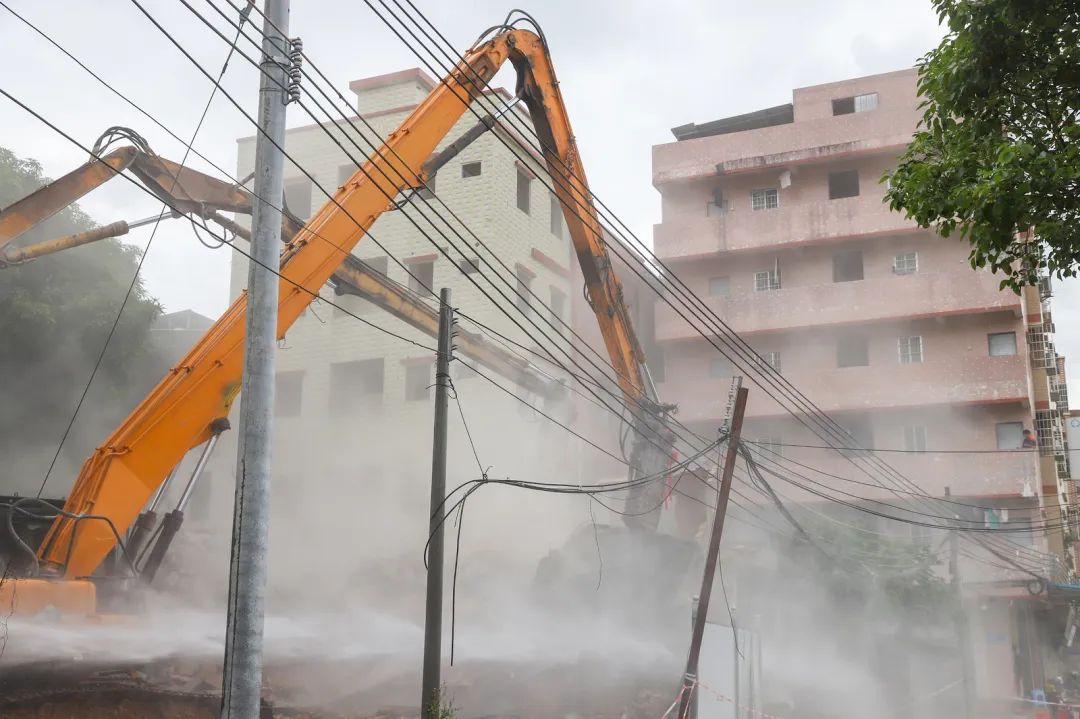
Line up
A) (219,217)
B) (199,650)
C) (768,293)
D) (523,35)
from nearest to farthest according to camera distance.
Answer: (199,650)
(219,217)
(523,35)
(768,293)

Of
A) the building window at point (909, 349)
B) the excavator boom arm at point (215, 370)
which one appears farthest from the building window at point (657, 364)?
the excavator boom arm at point (215, 370)

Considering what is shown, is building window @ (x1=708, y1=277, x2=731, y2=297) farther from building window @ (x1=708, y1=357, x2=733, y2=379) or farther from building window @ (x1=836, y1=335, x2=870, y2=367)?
building window @ (x1=836, y1=335, x2=870, y2=367)

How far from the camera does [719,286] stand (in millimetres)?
41938

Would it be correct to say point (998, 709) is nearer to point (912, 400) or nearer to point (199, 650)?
point (912, 400)

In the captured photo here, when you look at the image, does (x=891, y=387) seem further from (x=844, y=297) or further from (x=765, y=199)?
(x=765, y=199)

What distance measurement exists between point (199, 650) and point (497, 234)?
2112 centimetres

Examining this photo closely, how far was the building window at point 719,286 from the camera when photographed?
137ft

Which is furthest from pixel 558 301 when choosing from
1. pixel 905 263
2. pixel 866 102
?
pixel 866 102

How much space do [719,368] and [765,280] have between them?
159 inches

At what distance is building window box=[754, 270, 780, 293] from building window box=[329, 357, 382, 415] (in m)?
15.8

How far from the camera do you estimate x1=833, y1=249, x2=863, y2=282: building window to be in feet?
132

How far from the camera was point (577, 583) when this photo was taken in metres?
23.5

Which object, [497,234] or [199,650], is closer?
[199,650]

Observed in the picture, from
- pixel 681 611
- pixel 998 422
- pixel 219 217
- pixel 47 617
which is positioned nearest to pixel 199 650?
pixel 47 617
